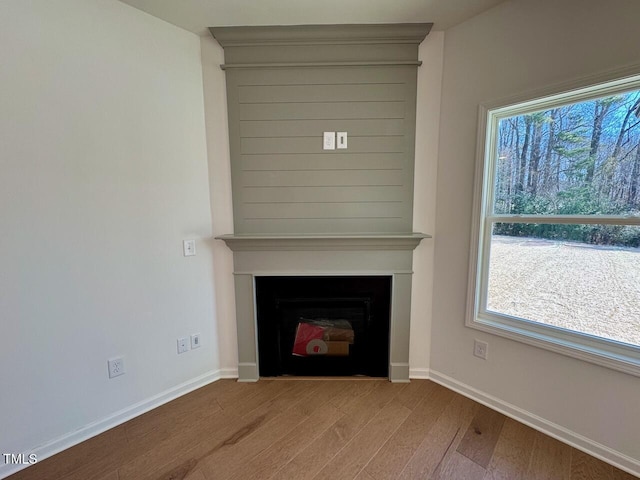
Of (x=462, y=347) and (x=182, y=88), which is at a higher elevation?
(x=182, y=88)

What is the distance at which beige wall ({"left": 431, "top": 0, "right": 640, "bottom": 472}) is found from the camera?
1271 mm

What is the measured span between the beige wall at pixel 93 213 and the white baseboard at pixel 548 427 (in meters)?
1.98

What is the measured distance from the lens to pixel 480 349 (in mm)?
1759

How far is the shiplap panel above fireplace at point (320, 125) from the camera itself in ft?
5.72

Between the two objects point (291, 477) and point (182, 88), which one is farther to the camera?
point (182, 88)

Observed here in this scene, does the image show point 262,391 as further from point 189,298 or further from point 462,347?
point 462,347

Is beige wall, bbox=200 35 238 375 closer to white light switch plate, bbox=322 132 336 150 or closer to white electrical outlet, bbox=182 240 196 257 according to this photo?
white electrical outlet, bbox=182 240 196 257

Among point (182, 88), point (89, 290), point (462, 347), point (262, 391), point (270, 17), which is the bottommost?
point (262, 391)

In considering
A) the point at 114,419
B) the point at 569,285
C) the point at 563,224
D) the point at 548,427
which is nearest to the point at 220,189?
the point at 114,419

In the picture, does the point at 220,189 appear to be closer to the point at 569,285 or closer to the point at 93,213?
the point at 93,213

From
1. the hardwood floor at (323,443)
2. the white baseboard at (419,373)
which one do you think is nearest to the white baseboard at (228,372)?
the hardwood floor at (323,443)

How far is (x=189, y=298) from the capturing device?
6.18 feet

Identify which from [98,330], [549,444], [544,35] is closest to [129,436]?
[98,330]

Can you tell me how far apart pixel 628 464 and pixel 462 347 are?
2.77 feet
